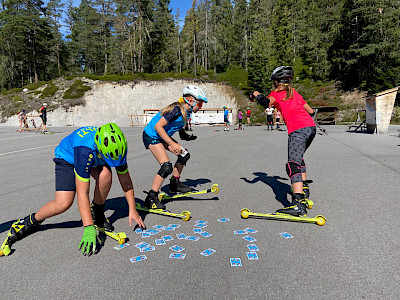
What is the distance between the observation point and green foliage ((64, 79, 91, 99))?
45562 millimetres

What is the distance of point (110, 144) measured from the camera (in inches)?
108

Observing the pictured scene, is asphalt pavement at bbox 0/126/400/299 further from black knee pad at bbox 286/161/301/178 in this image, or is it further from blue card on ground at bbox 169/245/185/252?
black knee pad at bbox 286/161/301/178

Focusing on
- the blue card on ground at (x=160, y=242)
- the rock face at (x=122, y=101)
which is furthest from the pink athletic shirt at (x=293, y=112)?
the rock face at (x=122, y=101)

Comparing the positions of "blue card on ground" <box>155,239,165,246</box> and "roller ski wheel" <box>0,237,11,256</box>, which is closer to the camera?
"roller ski wheel" <box>0,237,11,256</box>

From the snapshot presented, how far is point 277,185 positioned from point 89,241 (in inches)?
158

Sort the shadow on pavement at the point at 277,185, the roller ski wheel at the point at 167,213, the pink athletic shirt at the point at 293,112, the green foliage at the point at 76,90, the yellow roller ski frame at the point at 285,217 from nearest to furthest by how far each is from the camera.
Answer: the yellow roller ski frame at the point at 285,217 → the roller ski wheel at the point at 167,213 → the pink athletic shirt at the point at 293,112 → the shadow on pavement at the point at 277,185 → the green foliage at the point at 76,90

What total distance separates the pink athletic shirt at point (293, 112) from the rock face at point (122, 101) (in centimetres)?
4135

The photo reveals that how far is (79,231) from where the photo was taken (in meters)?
3.62

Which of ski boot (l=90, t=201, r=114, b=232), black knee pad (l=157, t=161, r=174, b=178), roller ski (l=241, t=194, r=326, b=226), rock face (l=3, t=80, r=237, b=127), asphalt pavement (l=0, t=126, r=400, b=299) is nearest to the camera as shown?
asphalt pavement (l=0, t=126, r=400, b=299)

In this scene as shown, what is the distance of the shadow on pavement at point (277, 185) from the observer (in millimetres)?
4953

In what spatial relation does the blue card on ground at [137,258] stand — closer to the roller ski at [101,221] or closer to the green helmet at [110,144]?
the roller ski at [101,221]

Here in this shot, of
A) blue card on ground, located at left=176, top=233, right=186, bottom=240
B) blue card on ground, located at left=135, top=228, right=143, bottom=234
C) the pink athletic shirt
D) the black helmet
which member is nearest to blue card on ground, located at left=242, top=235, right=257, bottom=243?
blue card on ground, located at left=176, top=233, right=186, bottom=240

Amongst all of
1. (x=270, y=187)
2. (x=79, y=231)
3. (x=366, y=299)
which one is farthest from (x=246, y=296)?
(x=270, y=187)

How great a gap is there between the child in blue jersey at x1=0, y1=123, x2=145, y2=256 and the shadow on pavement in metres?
2.64
